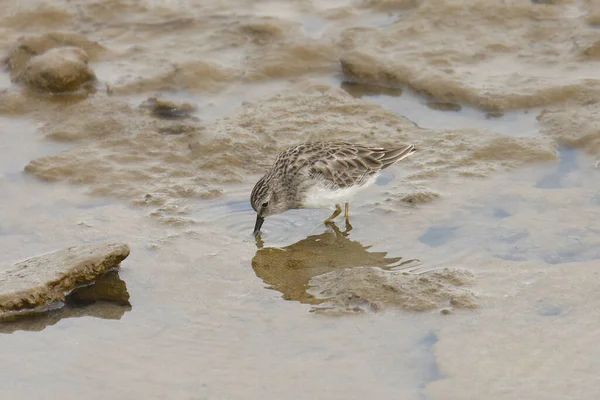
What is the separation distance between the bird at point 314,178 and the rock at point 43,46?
4324 millimetres

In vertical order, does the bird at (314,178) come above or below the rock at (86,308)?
above

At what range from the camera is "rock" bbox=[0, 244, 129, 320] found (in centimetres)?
814

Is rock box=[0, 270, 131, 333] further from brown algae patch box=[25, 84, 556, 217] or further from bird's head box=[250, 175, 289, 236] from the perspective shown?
brown algae patch box=[25, 84, 556, 217]

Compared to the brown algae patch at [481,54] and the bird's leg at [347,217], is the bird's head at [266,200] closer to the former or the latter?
the bird's leg at [347,217]

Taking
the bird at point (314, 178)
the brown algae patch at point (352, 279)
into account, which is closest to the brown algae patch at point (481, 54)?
the bird at point (314, 178)

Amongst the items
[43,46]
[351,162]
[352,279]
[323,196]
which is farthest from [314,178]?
[43,46]

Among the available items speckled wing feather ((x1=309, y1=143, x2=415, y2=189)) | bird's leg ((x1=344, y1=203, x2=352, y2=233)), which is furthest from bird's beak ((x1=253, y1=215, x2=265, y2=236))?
bird's leg ((x1=344, y1=203, x2=352, y2=233))

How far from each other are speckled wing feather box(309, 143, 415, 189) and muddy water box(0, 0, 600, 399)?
416mm

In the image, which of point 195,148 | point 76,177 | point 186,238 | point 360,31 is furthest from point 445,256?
point 360,31

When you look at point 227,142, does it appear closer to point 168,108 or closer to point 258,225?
point 168,108

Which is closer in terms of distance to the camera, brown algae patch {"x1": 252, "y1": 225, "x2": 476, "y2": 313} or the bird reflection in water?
brown algae patch {"x1": 252, "y1": 225, "x2": 476, "y2": 313}

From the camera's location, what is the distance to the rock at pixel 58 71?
39.6ft

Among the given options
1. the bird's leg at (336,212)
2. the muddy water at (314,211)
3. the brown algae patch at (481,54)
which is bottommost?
the bird's leg at (336,212)

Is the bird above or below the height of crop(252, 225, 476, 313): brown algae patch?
above
